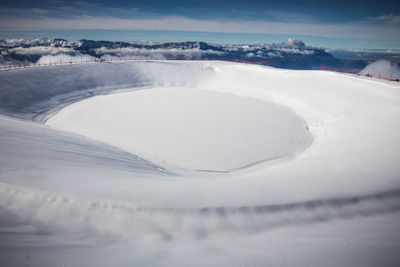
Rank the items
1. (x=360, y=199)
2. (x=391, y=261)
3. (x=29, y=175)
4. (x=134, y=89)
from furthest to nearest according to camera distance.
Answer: (x=134, y=89)
(x=29, y=175)
(x=360, y=199)
(x=391, y=261)

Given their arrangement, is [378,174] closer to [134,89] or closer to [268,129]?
[268,129]

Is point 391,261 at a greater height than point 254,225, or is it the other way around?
point 391,261

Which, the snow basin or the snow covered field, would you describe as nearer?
the snow covered field

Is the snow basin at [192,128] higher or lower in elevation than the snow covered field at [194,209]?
lower

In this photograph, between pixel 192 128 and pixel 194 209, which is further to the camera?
pixel 192 128

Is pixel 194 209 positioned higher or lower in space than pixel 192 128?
higher

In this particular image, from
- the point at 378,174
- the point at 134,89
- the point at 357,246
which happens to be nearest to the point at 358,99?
the point at 378,174

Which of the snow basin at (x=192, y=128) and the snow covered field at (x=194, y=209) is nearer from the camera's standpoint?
the snow covered field at (x=194, y=209)

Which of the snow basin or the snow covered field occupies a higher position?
the snow covered field
